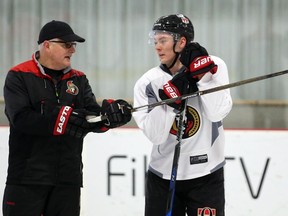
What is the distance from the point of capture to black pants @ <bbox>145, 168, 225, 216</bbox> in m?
2.50

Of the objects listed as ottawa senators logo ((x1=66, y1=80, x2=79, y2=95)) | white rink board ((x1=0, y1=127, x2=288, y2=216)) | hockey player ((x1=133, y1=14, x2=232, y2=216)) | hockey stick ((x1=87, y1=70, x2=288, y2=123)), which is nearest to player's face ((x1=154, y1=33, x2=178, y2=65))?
hockey player ((x1=133, y1=14, x2=232, y2=216))

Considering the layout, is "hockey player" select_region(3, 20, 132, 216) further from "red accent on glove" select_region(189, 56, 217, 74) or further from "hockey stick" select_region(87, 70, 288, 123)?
"red accent on glove" select_region(189, 56, 217, 74)

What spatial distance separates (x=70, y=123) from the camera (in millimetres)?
2414

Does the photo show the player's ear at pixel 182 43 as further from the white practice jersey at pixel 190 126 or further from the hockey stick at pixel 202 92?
the hockey stick at pixel 202 92

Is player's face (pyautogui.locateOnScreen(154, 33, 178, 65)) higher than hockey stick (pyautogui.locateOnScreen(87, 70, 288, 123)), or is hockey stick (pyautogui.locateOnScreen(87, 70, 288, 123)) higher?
player's face (pyautogui.locateOnScreen(154, 33, 178, 65))

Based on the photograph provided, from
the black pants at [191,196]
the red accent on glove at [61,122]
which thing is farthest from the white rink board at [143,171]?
the red accent on glove at [61,122]

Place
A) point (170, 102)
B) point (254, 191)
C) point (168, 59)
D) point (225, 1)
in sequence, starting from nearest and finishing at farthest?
point (170, 102) < point (168, 59) < point (254, 191) < point (225, 1)

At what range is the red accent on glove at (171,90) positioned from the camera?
2420mm

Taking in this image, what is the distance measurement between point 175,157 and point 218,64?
0.37 metres

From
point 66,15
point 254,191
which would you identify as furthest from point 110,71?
point 254,191

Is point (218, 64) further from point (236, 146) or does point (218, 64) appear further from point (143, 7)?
point (143, 7)

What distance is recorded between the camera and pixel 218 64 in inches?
97.7

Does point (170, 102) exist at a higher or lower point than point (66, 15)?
lower

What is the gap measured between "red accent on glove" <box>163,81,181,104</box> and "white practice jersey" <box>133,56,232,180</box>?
0.20ft
